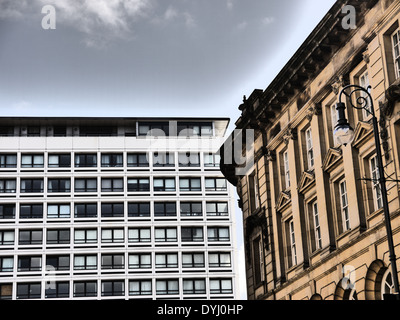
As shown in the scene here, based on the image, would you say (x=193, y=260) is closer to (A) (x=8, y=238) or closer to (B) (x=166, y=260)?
(B) (x=166, y=260)

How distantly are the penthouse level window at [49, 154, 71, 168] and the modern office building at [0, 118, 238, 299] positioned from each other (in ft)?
0.42

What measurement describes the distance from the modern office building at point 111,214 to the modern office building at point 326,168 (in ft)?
165

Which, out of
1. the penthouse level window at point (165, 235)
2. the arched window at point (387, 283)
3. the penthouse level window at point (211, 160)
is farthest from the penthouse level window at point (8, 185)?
the arched window at point (387, 283)

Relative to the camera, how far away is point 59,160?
326ft

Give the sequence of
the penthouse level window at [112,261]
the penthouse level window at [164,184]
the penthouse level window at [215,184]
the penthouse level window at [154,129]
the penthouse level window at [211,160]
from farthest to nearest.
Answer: the penthouse level window at [154,129], the penthouse level window at [211,160], the penthouse level window at [215,184], the penthouse level window at [164,184], the penthouse level window at [112,261]

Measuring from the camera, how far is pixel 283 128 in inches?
1608

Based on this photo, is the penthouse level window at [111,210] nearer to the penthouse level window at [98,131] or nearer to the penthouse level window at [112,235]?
the penthouse level window at [112,235]

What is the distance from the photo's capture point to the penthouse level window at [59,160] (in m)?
99.4

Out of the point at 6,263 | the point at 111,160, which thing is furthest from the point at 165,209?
the point at 6,263

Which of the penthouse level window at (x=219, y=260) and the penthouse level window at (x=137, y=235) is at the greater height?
the penthouse level window at (x=137, y=235)

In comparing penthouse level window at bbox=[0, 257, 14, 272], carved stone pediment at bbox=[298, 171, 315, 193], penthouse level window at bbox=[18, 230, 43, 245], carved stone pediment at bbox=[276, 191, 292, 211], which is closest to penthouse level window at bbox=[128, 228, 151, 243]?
penthouse level window at bbox=[18, 230, 43, 245]

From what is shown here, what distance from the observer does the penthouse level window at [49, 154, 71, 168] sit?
9938 centimetres

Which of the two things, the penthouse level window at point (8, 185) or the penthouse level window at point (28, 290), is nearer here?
the penthouse level window at point (28, 290)
